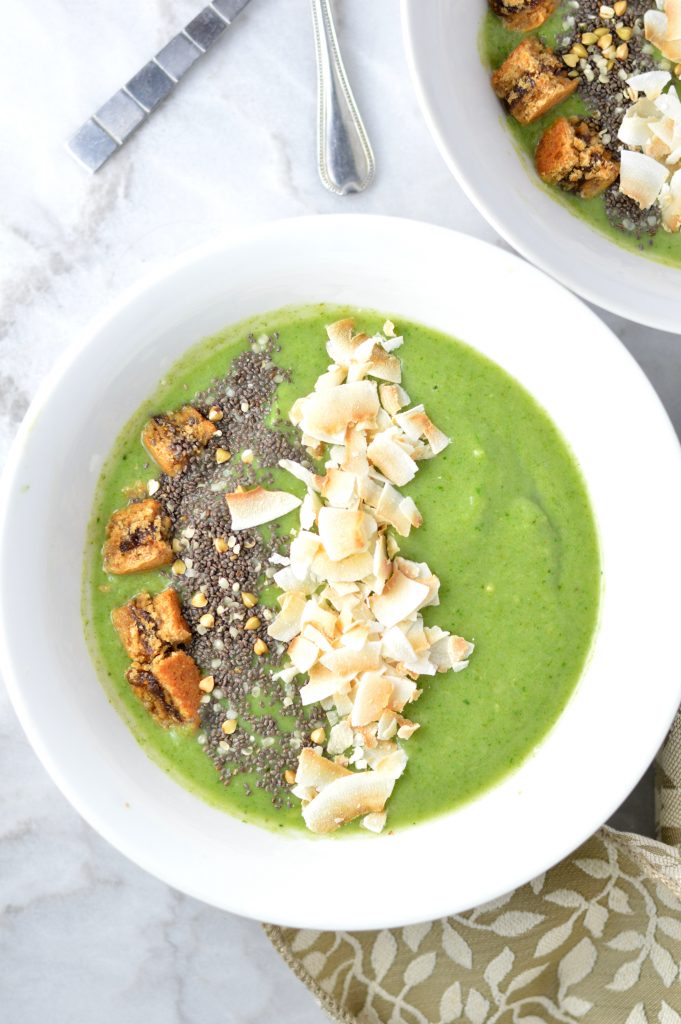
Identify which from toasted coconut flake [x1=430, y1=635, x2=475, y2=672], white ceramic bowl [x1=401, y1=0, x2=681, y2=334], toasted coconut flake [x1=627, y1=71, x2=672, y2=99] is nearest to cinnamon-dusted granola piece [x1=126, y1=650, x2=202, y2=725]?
toasted coconut flake [x1=430, y1=635, x2=475, y2=672]

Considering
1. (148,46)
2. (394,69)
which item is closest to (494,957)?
(394,69)

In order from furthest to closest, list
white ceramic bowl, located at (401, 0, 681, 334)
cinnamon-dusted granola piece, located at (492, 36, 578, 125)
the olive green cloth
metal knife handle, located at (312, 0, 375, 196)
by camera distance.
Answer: the olive green cloth < metal knife handle, located at (312, 0, 375, 196) < cinnamon-dusted granola piece, located at (492, 36, 578, 125) < white ceramic bowl, located at (401, 0, 681, 334)

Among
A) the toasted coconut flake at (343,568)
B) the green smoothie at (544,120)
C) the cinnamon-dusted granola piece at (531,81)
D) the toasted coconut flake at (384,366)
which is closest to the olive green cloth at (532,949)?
the toasted coconut flake at (343,568)

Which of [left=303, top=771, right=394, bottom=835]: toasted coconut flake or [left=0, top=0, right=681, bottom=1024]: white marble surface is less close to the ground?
[left=0, top=0, right=681, bottom=1024]: white marble surface

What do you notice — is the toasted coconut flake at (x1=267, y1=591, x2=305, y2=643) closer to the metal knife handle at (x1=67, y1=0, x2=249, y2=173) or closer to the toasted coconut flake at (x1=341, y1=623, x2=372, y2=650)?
the toasted coconut flake at (x1=341, y1=623, x2=372, y2=650)

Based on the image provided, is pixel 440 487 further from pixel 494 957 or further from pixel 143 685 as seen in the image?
pixel 494 957

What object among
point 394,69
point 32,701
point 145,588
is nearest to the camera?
point 32,701

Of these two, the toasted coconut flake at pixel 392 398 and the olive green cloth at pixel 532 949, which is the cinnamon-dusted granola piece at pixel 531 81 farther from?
the olive green cloth at pixel 532 949
